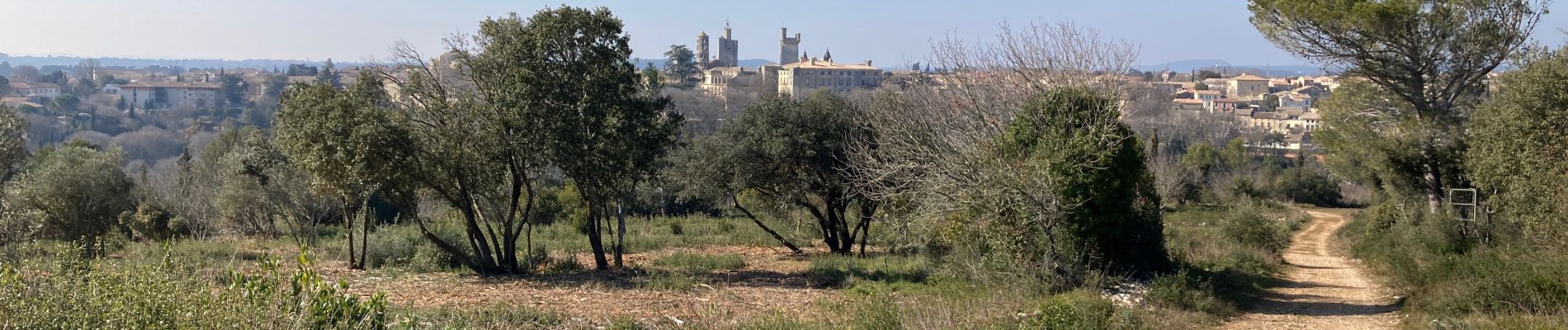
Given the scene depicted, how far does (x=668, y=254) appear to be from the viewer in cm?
1856

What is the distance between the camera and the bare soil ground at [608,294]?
10.8 m

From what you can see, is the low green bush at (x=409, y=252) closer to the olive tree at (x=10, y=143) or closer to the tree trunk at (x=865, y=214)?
the olive tree at (x=10, y=143)

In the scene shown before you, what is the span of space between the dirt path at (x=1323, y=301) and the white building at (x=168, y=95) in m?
136

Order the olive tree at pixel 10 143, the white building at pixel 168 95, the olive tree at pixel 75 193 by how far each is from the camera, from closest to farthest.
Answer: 1. the olive tree at pixel 10 143
2. the olive tree at pixel 75 193
3. the white building at pixel 168 95

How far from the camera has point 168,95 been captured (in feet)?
440

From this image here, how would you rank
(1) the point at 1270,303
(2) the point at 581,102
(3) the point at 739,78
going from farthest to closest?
(3) the point at 739,78 → (2) the point at 581,102 → (1) the point at 1270,303

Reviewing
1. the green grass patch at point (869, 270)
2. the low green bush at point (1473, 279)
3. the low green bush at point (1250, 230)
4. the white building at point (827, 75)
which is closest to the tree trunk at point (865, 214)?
the green grass patch at point (869, 270)

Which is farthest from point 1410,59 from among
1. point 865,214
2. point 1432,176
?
point 865,214

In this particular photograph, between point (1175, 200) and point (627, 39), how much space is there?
25.4 meters

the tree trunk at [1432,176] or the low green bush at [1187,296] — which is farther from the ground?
the tree trunk at [1432,176]

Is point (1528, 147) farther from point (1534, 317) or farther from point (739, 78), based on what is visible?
point (739, 78)

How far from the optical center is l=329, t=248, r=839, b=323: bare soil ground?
10773mm

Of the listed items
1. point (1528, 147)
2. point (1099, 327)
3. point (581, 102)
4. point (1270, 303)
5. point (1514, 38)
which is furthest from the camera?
point (1514, 38)

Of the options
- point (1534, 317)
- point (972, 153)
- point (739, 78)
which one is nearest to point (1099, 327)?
point (1534, 317)
